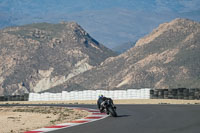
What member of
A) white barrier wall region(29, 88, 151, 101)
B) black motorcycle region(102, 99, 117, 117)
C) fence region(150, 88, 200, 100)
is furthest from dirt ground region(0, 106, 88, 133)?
white barrier wall region(29, 88, 151, 101)

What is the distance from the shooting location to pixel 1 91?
585 feet

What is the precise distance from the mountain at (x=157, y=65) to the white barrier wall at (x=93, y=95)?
54877 mm

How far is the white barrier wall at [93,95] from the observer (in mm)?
52000

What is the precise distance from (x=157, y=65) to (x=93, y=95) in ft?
267

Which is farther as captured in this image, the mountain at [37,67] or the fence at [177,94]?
the mountain at [37,67]

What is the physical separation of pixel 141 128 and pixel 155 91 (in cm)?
3272

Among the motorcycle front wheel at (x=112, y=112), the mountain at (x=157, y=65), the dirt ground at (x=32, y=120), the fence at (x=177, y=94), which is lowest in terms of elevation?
A: the dirt ground at (x=32, y=120)

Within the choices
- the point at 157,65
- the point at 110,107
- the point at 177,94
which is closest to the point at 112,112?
the point at 110,107

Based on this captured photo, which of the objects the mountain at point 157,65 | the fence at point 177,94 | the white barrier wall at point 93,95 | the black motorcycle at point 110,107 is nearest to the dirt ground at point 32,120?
the black motorcycle at point 110,107

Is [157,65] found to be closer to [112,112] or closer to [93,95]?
[93,95]

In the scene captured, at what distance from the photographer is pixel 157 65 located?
13762cm

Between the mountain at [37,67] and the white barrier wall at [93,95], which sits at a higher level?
the mountain at [37,67]

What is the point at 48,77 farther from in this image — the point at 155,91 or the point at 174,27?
the point at 155,91

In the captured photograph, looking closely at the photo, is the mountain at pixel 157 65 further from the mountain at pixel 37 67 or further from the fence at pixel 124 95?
the fence at pixel 124 95
